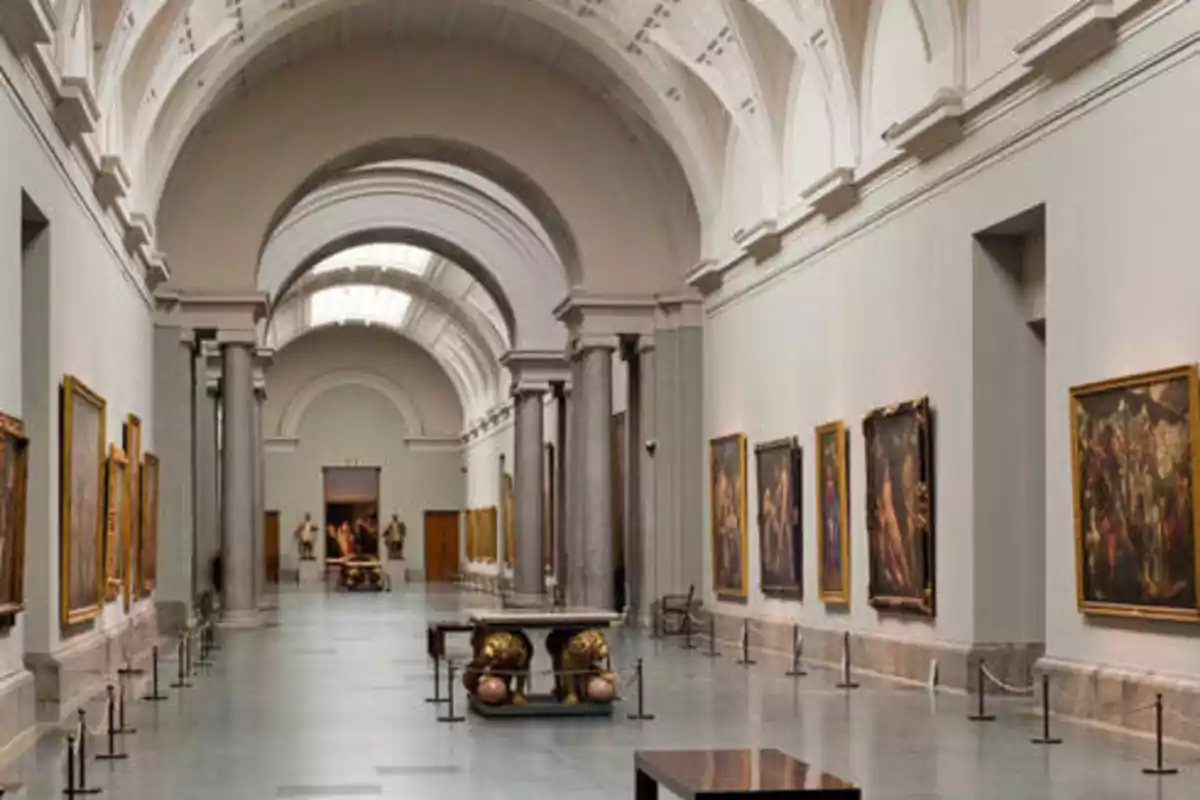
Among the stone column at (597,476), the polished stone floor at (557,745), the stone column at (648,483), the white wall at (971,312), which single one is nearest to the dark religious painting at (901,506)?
the white wall at (971,312)

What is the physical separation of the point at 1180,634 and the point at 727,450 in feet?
52.7

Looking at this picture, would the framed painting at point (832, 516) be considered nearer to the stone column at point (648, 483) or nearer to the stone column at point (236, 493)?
the stone column at point (648, 483)

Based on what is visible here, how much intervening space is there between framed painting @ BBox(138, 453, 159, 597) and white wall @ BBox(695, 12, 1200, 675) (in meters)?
9.56

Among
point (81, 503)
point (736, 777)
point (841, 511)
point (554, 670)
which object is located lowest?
point (554, 670)

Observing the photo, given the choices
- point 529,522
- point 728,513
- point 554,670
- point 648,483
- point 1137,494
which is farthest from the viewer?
point 529,522

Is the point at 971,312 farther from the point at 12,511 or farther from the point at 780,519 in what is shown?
the point at 12,511

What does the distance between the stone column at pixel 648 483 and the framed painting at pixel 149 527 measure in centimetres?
857

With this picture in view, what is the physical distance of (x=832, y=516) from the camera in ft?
86.5

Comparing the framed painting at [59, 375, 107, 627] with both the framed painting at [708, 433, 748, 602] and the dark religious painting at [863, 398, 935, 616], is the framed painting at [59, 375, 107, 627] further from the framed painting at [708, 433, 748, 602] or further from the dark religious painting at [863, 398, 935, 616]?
the framed painting at [708, 433, 748, 602]

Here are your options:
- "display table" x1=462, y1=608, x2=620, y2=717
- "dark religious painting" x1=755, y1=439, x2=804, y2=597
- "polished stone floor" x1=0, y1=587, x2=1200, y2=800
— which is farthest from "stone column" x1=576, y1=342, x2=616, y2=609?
"display table" x1=462, y1=608, x2=620, y2=717

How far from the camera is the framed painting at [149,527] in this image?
101 ft

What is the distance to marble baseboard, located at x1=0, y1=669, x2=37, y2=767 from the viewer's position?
631 inches

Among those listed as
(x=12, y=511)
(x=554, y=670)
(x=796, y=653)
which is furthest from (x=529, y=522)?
(x=12, y=511)

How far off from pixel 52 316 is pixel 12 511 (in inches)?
142
